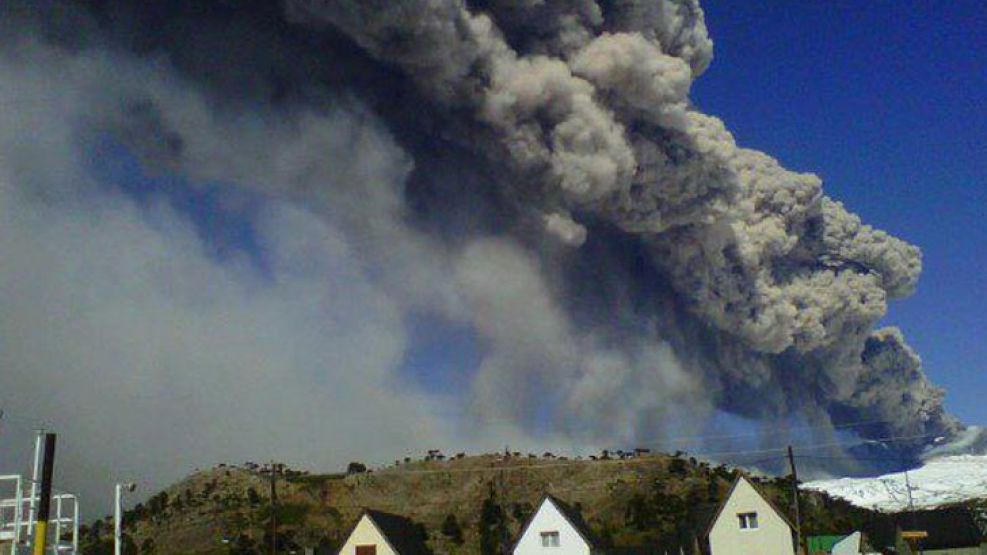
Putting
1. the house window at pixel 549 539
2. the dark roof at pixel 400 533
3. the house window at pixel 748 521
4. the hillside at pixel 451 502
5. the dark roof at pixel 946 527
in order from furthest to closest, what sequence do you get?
the hillside at pixel 451 502, the dark roof at pixel 946 527, the dark roof at pixel 400 533, the house window at pixel 549 539, the house window at pixel 748 521

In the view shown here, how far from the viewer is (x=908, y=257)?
94.6 metres

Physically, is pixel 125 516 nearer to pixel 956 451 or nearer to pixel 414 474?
pixel 414 474

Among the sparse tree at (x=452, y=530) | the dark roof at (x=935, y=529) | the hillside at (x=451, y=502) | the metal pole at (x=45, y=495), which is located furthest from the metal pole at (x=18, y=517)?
the dark roof at (x=935, y=529)

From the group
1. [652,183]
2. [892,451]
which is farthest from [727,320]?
[892,451]

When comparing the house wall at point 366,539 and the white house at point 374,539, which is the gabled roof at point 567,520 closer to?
the white house at point 374,539

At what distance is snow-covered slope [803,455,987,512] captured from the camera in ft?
488

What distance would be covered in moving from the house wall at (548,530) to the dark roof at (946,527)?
22.7 metres

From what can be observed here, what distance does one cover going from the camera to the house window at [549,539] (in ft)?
171

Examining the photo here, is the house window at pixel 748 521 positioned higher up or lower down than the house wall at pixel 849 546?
higher up

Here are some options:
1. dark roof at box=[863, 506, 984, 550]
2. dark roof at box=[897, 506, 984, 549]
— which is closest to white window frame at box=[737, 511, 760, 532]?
dark roof at box=[863, 506, 984, 550]

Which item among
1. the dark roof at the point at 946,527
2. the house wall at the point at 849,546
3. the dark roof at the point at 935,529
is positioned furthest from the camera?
the dark roof at the point at 935,529

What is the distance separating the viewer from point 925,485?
16875 centimetres

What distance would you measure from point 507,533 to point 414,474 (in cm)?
1720

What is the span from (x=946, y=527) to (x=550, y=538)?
2649 cm
